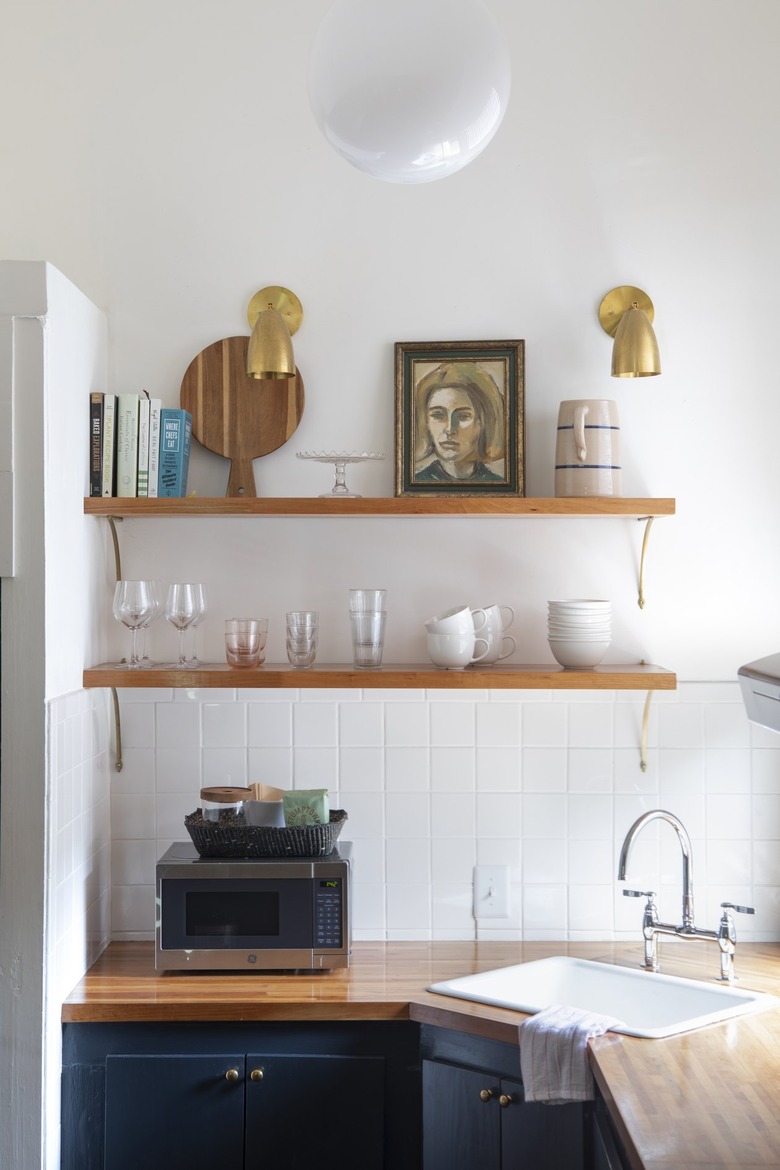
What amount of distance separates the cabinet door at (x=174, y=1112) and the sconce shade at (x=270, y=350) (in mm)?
1399

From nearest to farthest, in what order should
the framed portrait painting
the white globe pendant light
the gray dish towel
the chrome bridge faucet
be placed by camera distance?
the white globe pendant light, the gray dish towel, the chrome bridge faucet, the framed portrait painting

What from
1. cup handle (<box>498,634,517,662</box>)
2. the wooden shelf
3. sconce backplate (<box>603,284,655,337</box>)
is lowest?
the wooden shelf

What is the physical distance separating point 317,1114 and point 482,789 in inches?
30.7

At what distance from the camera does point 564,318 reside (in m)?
2.54

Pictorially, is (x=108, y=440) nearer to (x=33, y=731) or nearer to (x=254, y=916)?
(x=33, y=731)

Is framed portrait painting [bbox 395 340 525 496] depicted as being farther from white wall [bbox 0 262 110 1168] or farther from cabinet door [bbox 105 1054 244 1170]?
cabinet door [bbox 105 1054 244 1170]

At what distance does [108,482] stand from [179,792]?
738 mm

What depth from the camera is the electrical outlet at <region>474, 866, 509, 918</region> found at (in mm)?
2512

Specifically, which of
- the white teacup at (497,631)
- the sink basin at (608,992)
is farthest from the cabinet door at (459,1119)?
the white teacup at (497,631)

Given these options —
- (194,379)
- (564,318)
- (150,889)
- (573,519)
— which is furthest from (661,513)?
(150,889)

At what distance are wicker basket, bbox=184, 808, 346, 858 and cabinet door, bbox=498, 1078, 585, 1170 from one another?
617 mm

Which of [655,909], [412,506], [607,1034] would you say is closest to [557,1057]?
[607,1034]

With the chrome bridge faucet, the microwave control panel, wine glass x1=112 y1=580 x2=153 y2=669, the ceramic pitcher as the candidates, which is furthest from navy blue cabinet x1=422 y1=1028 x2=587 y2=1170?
the ceramic pitcher

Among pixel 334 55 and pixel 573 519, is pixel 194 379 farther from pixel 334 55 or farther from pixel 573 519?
pixel 334 55
